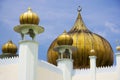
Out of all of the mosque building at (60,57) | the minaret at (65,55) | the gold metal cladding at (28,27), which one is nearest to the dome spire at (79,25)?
the mosque building at (60,57)

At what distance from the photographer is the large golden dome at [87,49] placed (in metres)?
27.8

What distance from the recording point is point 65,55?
79.9 ft

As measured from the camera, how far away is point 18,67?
747 inches

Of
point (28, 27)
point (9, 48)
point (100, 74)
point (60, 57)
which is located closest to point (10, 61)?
point (28, 27)

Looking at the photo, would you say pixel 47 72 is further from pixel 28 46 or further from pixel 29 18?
pixel 29 18

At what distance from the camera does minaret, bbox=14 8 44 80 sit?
18641 millimetres

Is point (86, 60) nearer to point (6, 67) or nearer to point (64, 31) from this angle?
point (64, 31)

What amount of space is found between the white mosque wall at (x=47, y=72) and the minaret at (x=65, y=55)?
581mm

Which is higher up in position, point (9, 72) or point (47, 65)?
point (47, 65)

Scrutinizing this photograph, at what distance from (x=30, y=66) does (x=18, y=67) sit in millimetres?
717

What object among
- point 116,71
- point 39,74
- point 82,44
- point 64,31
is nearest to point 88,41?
point 82,44

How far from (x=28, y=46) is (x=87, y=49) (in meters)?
9.70

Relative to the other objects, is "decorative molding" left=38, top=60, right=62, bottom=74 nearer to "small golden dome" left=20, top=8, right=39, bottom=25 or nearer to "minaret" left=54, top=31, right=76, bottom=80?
"minaret" left=54, top=31, right=76, bottom=80

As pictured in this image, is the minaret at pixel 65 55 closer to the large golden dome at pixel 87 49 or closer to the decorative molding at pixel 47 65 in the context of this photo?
the decorative molding at pixel 47 65
